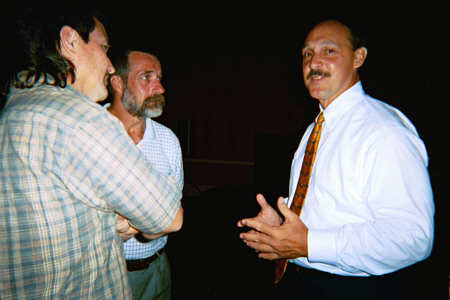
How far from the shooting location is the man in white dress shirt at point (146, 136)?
1610 mm

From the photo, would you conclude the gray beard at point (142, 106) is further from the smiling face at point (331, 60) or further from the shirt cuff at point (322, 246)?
the shirt cuff at point (322, 246)

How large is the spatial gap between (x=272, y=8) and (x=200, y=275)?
5.01m

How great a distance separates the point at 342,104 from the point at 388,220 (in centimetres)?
61

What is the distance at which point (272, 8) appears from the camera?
502 centimetres

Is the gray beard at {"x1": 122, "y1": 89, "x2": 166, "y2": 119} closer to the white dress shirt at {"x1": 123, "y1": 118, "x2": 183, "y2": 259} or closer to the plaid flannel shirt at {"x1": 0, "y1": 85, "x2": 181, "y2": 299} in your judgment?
the white dress shirt at {"x1": 123, "y1": 118, "x2": 183, "y2": 259}

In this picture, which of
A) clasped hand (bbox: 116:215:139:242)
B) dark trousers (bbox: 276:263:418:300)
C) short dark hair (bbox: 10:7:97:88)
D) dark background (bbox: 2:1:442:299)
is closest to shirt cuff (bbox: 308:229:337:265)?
dark trousers (bbox: 276:263:418:300)

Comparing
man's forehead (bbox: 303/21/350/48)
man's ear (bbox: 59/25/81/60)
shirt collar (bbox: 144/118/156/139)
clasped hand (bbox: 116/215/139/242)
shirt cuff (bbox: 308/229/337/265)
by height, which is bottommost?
shirt cuff (bbox: 308/229/337/265)

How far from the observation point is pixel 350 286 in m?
1.07

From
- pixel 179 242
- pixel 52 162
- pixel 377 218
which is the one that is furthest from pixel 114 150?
pixel 179 242

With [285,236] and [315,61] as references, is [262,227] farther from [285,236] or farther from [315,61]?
[315,61]

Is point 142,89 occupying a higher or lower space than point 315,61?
lower

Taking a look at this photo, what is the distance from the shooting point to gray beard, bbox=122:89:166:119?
6.42 feet

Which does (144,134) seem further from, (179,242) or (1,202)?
(179,242)

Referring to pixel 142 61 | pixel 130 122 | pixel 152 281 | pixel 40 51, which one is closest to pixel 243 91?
pixel 142 61
